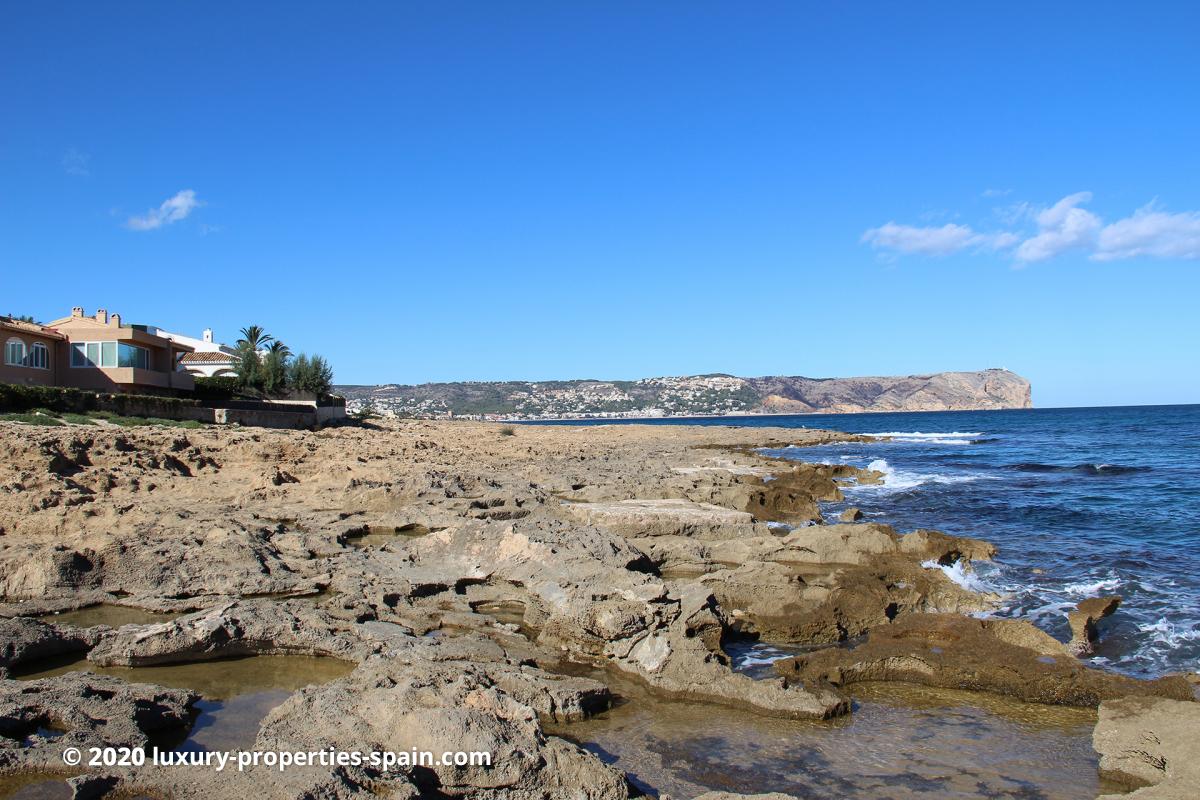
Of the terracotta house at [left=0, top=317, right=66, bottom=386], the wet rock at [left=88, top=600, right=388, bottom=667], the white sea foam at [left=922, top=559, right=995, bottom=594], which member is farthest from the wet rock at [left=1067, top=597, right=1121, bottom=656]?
the terracotta house at [left=0, top=317, right=66, bottom=386]

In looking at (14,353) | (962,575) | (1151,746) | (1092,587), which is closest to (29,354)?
(14,353)

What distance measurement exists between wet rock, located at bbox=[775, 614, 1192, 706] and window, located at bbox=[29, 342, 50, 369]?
37.0 m

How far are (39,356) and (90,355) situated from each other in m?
2.30

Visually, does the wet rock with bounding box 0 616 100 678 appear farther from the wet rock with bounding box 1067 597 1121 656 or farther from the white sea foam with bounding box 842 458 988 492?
the white sea foam with bounding box 842 458 988 492

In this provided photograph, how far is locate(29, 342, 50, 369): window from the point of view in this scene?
3434 cm

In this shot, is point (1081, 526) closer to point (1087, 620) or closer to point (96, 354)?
point (1087, 620)

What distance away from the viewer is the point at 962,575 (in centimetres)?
1316

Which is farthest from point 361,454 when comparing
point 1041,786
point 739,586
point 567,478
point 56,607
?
point 1041,786

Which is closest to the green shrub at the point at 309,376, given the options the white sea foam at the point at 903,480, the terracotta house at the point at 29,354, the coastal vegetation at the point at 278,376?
the coastal vegetation at the point at 278,376

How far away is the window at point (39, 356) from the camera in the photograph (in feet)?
113

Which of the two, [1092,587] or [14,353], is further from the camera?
[14,353]

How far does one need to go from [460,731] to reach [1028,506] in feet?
68.6

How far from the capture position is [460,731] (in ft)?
17.4

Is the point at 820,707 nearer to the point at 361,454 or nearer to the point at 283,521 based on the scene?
the point at 283,521
